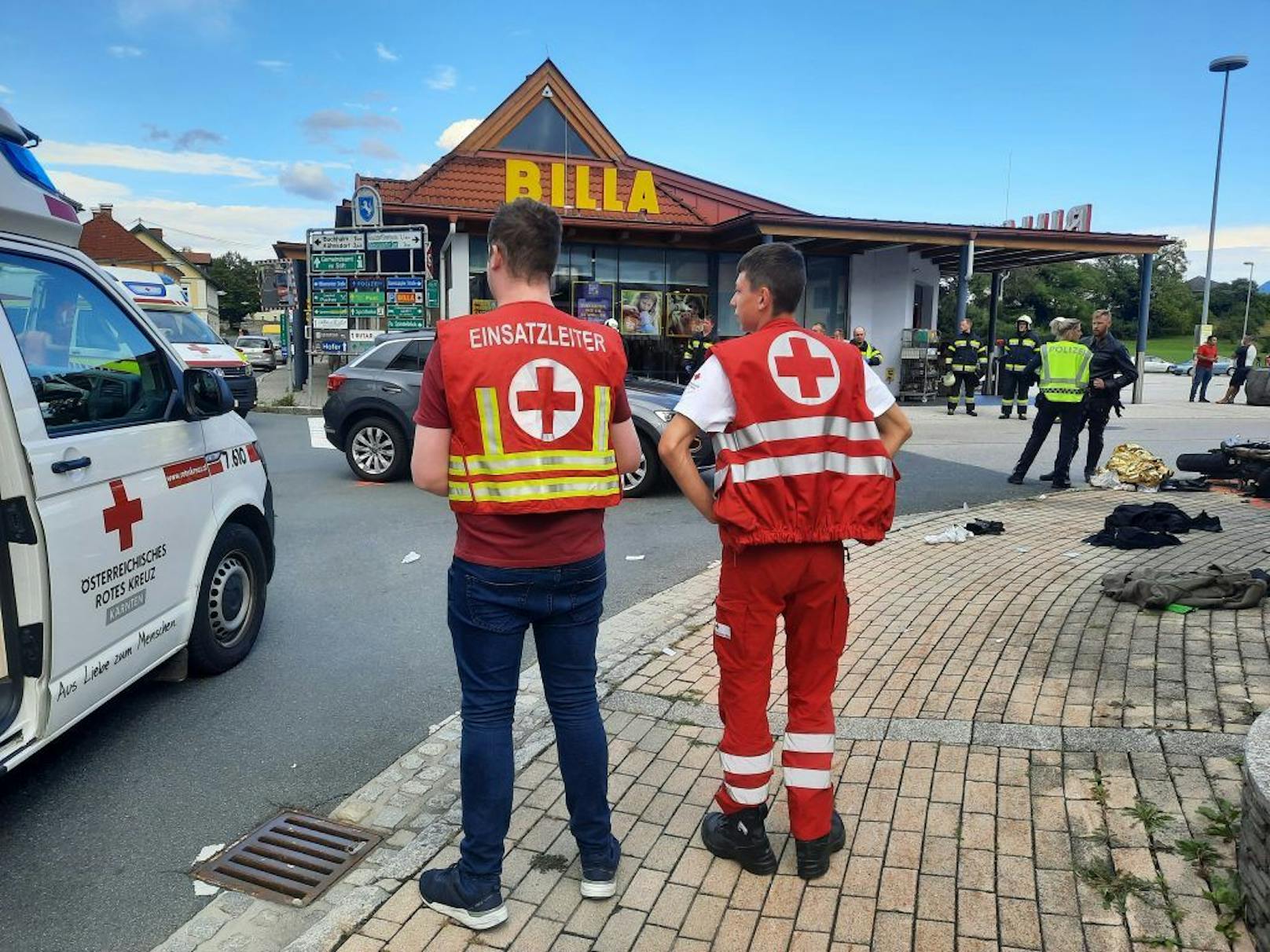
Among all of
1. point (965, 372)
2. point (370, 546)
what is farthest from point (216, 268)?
point (370, 546)

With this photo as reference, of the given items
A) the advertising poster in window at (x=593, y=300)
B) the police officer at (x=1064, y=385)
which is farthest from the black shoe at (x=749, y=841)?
the advertising poster in window at (x=593, y=300)

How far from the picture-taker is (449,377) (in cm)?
251

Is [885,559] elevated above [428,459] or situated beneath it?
situated beneath

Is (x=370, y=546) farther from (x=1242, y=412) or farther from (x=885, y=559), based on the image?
(x=1242, y=412)

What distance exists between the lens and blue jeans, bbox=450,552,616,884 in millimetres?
2605

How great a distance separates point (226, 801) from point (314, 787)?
1.04 feet

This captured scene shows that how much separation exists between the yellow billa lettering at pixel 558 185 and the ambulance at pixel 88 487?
697 inches

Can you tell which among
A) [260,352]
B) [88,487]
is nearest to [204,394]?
[88,487]

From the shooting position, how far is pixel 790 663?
2.99 meters

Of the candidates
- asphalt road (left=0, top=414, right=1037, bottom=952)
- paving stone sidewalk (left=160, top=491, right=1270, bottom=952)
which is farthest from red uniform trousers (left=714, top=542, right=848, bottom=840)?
asphalt road (left=0, top=414, right=1037, bottom=952)

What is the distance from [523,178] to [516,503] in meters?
20.2

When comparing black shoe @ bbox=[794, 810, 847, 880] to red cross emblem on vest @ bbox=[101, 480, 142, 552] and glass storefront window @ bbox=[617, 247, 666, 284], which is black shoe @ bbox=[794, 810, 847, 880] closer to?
red cross emblem on vest @ bbox=[101, 480, 142, 552]

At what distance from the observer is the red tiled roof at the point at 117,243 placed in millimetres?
67375

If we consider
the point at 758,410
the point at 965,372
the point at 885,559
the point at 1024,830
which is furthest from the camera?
the point at 965,372
